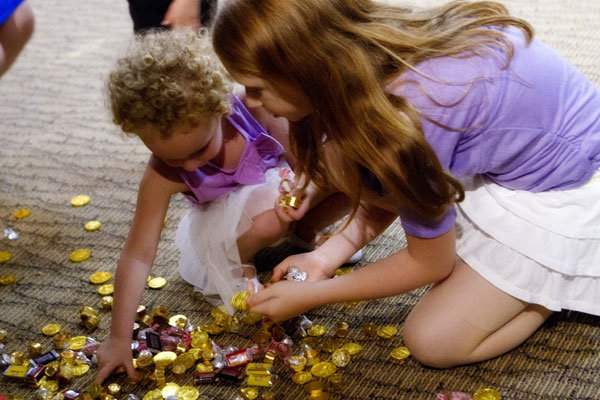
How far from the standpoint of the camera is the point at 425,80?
2.98 feet

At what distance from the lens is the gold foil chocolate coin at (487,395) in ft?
3.24

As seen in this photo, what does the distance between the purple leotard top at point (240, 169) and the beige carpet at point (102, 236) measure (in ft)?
0.51

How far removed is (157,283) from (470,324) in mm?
590

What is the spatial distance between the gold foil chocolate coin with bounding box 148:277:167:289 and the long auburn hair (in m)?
0.51

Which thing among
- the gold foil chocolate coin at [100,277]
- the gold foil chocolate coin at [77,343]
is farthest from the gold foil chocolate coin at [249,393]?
the gold foil chocolate coin at [100,277]

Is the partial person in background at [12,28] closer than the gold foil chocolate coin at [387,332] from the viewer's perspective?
No

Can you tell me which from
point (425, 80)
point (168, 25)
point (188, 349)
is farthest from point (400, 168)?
point (168, 25)

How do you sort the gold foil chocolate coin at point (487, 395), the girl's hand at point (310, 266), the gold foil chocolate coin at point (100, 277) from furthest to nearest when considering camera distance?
the gold foil chocolate coin at point (100, 277) < the girl's hand at point (310, 266) < the gold foil chocolate coin at point (487, 395)

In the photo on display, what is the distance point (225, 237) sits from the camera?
1227 millimetres

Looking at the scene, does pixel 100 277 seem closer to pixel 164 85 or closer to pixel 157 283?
pixel 157 283

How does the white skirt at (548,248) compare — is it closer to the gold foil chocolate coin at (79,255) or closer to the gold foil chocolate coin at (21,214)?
the gold foil chocolate coin at (79,255)

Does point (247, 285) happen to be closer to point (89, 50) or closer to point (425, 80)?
point (425, 80)

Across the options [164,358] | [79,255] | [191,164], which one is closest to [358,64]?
[191,164]

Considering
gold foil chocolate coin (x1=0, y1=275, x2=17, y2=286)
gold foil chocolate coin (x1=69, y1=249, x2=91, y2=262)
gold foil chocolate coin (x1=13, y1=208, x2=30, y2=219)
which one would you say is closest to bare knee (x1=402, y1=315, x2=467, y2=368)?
gold foil chocolate coin (x1=69, y1=249, x2=91, y2=262)
